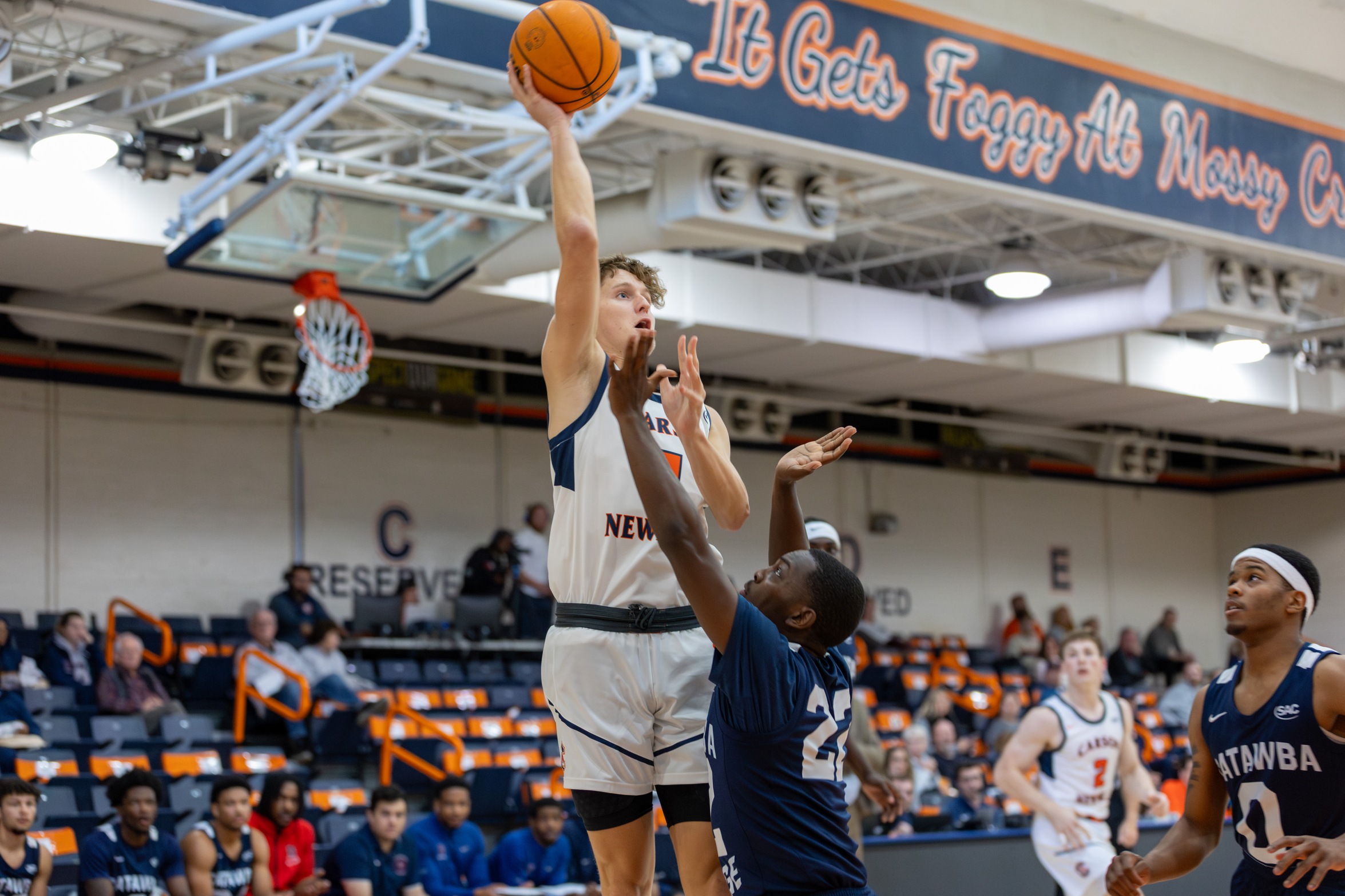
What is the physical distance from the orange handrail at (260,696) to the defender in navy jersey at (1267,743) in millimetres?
8502

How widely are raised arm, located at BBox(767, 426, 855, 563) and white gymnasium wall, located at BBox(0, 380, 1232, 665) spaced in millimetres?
11182

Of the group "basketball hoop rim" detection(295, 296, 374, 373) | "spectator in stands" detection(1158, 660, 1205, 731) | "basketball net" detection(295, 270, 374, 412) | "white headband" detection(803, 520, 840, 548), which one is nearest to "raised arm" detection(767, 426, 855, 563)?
"white headband" detection(803, 520, 840, 548)

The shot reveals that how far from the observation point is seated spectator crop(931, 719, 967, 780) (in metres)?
14.2

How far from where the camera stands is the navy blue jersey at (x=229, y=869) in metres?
8.67

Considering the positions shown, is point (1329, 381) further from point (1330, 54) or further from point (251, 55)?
point (251, 55)

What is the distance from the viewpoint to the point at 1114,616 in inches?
898

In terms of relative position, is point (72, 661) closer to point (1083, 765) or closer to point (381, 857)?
point (381, 857)

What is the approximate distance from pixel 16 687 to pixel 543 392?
7.64 metres

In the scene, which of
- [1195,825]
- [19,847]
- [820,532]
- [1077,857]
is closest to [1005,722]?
[1077,857]

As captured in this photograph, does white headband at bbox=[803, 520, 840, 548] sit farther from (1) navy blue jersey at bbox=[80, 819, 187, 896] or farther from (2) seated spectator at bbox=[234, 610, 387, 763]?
(2) seated spectator at bbox=[234, 610, 387, 763]

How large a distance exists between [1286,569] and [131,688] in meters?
9.51

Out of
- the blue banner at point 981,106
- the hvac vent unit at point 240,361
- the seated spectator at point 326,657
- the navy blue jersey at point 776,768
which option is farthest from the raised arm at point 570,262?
the hvac vent unit at point 240,361

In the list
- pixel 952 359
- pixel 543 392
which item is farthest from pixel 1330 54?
pixel 543 392

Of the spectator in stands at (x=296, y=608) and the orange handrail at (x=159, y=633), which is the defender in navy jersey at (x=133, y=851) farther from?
the spectator in stands at (x=296, y=608)
